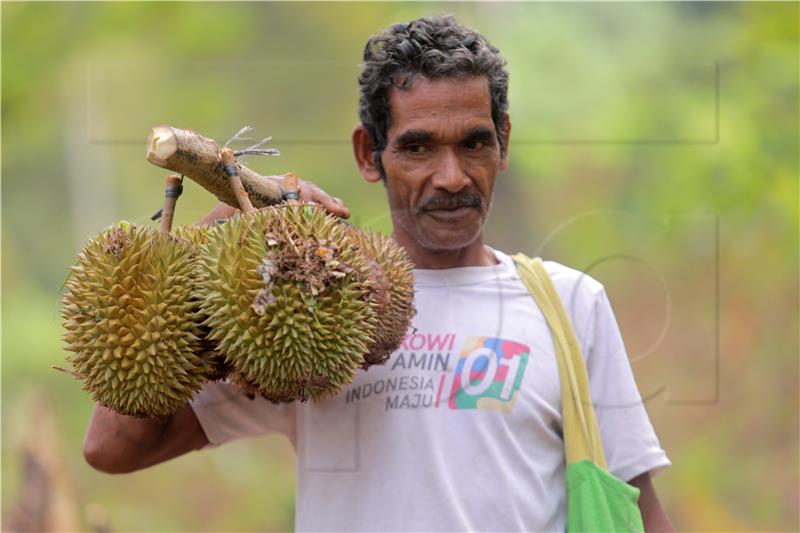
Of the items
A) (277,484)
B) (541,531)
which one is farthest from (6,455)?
(541,531)

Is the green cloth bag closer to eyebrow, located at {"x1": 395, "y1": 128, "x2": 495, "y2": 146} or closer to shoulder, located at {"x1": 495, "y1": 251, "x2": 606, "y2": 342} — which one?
shoulder, located at {"x1": 495, "y1": 251, "x2": 606, "y2": 342}

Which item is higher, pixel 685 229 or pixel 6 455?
pixel 685 229

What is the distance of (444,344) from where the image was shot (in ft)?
7.69

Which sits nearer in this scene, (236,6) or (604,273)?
(604,273)

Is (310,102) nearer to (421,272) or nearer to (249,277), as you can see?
(421,272)

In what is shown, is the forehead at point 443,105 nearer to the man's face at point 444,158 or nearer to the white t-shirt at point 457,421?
the man's face at point 444,158

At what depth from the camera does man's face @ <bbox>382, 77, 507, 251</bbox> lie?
2258 mm

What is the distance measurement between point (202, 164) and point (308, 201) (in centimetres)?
31

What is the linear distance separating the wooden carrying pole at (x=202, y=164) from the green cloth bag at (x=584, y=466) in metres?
0.84

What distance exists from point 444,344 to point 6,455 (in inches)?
147

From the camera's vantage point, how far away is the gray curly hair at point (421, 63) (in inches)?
91.0

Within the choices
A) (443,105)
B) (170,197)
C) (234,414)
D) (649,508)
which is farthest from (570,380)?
(170,197)

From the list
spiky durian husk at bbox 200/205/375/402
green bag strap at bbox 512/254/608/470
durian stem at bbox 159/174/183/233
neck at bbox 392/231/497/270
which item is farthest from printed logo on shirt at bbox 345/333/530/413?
durian stem at bbox 159/174/183/233

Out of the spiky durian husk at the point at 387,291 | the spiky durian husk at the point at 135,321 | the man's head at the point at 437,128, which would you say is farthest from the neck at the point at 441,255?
the spiky durian husk at the point at 135,321
